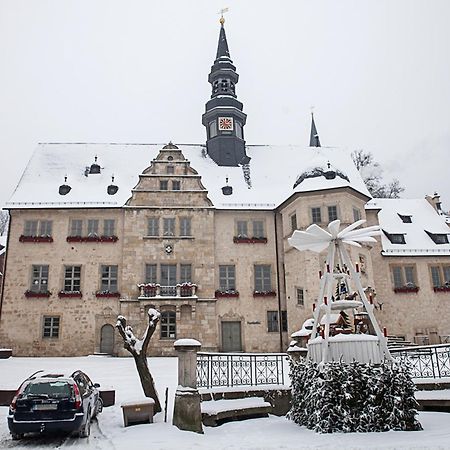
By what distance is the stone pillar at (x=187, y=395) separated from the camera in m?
10.7

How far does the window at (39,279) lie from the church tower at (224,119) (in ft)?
43.1

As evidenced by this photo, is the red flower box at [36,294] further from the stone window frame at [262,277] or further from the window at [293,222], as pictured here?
the window at [293,222]

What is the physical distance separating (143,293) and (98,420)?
15.7 metres

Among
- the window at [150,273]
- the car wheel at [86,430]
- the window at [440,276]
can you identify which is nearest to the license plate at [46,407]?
the car wheel at [86,430]

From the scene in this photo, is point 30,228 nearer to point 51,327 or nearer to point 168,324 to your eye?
point 51,327

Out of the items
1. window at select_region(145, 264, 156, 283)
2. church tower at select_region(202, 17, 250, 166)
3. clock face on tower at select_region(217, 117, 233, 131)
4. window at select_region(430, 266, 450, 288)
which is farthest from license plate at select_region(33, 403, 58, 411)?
clock face on tower at select_region(217, 117, 233, 131)

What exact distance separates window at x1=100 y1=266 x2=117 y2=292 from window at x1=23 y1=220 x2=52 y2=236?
3892 millimetres

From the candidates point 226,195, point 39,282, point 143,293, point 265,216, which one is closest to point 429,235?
point 265,216

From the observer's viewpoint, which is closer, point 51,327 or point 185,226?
point 51,327

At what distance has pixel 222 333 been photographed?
27.9 meters

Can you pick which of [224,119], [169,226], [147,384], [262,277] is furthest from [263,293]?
[147,384]

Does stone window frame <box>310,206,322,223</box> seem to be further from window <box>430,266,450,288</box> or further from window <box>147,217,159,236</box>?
window <box>147,217,159,236</box>

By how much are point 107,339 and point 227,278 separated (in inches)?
297

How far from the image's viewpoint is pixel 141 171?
31.3m
